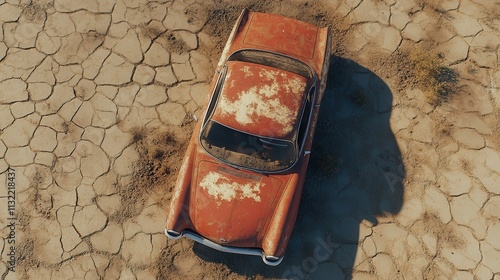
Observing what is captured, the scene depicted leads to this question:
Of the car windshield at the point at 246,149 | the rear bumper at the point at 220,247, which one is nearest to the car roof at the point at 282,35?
the car windshield at the point at 246,149

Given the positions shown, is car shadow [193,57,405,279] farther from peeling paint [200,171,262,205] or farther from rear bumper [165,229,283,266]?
peeling paint [200,171,262,205]

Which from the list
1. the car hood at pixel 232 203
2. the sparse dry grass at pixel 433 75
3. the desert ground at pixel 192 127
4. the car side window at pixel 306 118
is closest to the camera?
the car hood at pixel 232 203

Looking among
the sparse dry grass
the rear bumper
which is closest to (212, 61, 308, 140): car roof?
the rear bumper

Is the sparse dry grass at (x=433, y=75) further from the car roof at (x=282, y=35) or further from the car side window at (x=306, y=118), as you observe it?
the car side window at (x=306, y=118)

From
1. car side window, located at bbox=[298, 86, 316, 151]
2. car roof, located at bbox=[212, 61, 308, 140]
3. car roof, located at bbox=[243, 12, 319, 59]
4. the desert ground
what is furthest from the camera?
the desert ground

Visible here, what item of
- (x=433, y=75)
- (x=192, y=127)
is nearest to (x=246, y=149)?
(x=192, y=127)

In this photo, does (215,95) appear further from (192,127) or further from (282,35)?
(282,35)
